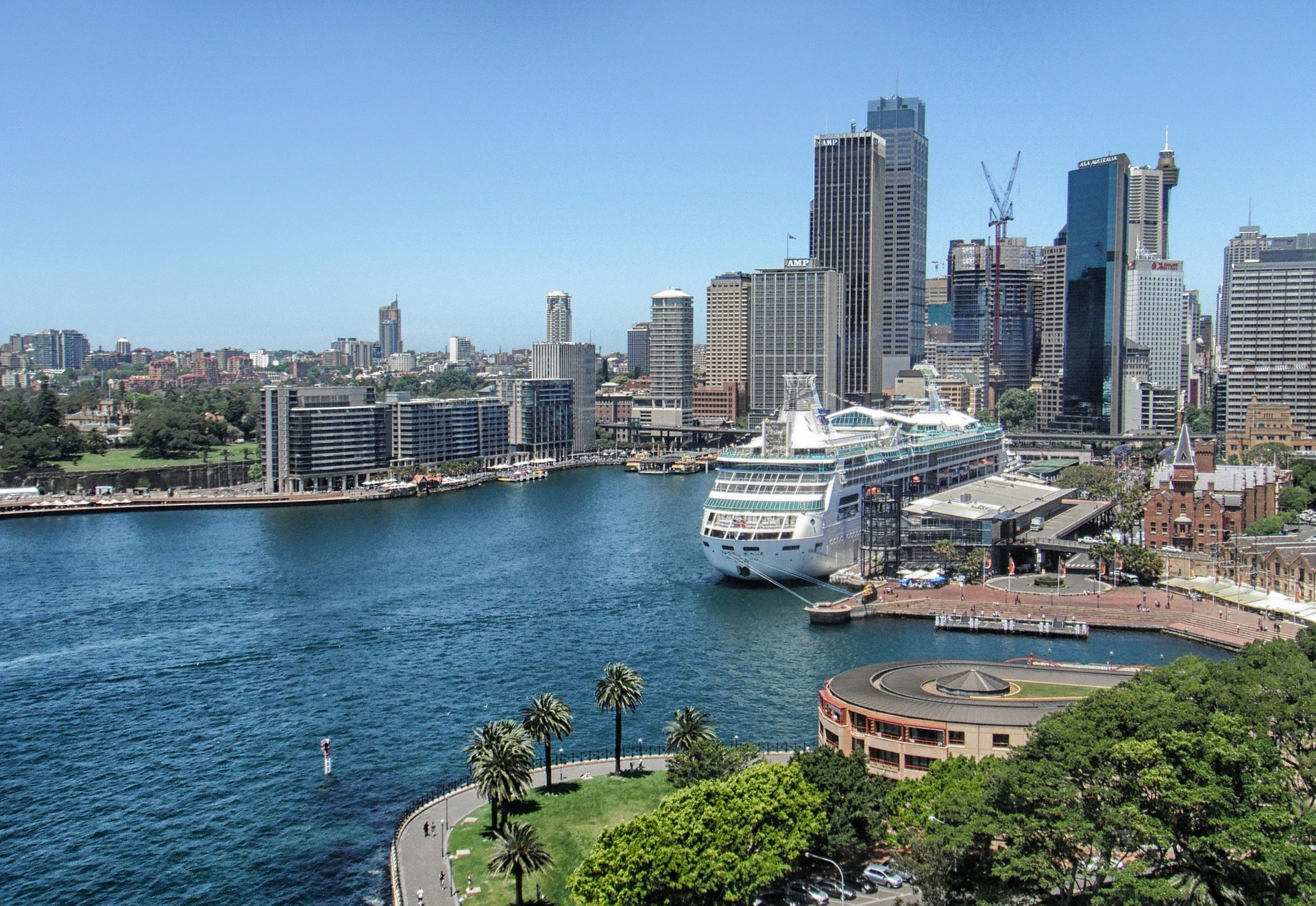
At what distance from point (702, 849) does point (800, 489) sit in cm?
3734

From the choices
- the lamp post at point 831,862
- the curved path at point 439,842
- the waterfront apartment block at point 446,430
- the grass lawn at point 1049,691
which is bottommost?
the curved path at point 439,842

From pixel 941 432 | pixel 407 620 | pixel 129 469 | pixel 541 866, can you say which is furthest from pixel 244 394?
pixel 541 866

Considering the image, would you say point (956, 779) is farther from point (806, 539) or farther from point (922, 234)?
point (922, 234)

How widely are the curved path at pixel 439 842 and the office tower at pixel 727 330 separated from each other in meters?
142

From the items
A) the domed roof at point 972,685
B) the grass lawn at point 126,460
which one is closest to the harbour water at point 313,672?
the domed roof at point 972,685

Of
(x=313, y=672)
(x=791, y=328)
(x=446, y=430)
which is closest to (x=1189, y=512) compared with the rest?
(x=313, y=672)

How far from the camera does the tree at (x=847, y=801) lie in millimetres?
25797

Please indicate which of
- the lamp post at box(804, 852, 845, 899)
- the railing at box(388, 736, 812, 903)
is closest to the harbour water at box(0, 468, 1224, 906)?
the railing at box(388, 736, 812, 903)

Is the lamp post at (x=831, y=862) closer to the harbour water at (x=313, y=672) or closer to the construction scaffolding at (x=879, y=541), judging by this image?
the harbour water at (x=313, y=672)

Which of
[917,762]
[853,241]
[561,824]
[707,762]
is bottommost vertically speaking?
[561,824]

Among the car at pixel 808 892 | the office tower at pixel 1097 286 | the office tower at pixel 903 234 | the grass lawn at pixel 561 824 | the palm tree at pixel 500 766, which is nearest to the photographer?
the car at pixel 808 892

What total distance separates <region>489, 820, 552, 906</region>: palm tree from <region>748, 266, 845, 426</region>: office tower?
12565 cm

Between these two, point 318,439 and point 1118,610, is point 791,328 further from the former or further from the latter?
point 1118,610

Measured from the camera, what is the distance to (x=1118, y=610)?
52.1m
